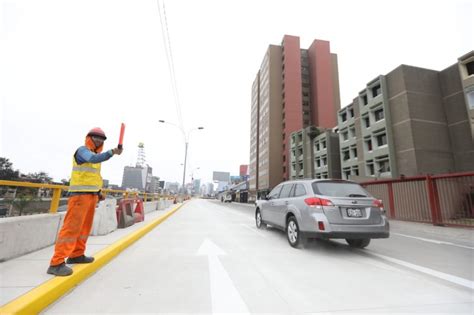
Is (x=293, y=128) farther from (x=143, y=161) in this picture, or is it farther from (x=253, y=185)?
(x=143, y=161)

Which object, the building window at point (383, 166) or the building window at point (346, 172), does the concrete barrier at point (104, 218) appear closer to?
the building window at point (383, 166)

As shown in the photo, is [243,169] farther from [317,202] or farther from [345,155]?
[317,202]

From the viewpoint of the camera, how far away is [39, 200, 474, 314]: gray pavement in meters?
2.54

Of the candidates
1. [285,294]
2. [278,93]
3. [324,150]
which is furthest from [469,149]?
[278,93]

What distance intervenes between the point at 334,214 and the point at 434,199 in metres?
9.54

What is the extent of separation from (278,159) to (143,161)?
284 feet

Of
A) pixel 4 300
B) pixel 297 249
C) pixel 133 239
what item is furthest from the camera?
pixel 133 239

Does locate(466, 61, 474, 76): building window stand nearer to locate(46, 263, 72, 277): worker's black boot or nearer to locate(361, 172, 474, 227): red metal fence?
locate(361, 172, 474, 227): red metal fence

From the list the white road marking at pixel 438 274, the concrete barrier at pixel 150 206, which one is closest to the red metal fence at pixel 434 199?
the white road marking at pixel 438 274

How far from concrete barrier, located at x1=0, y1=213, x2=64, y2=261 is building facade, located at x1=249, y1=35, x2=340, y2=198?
52.2 metres

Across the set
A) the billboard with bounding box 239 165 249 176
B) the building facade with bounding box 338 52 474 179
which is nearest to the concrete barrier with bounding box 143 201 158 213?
the building facade with bounding box 338 52 474 179

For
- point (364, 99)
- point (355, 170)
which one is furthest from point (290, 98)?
point (355, 170)

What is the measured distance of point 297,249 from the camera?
17.3ft

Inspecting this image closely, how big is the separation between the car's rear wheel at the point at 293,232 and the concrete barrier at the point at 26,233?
205 inches
